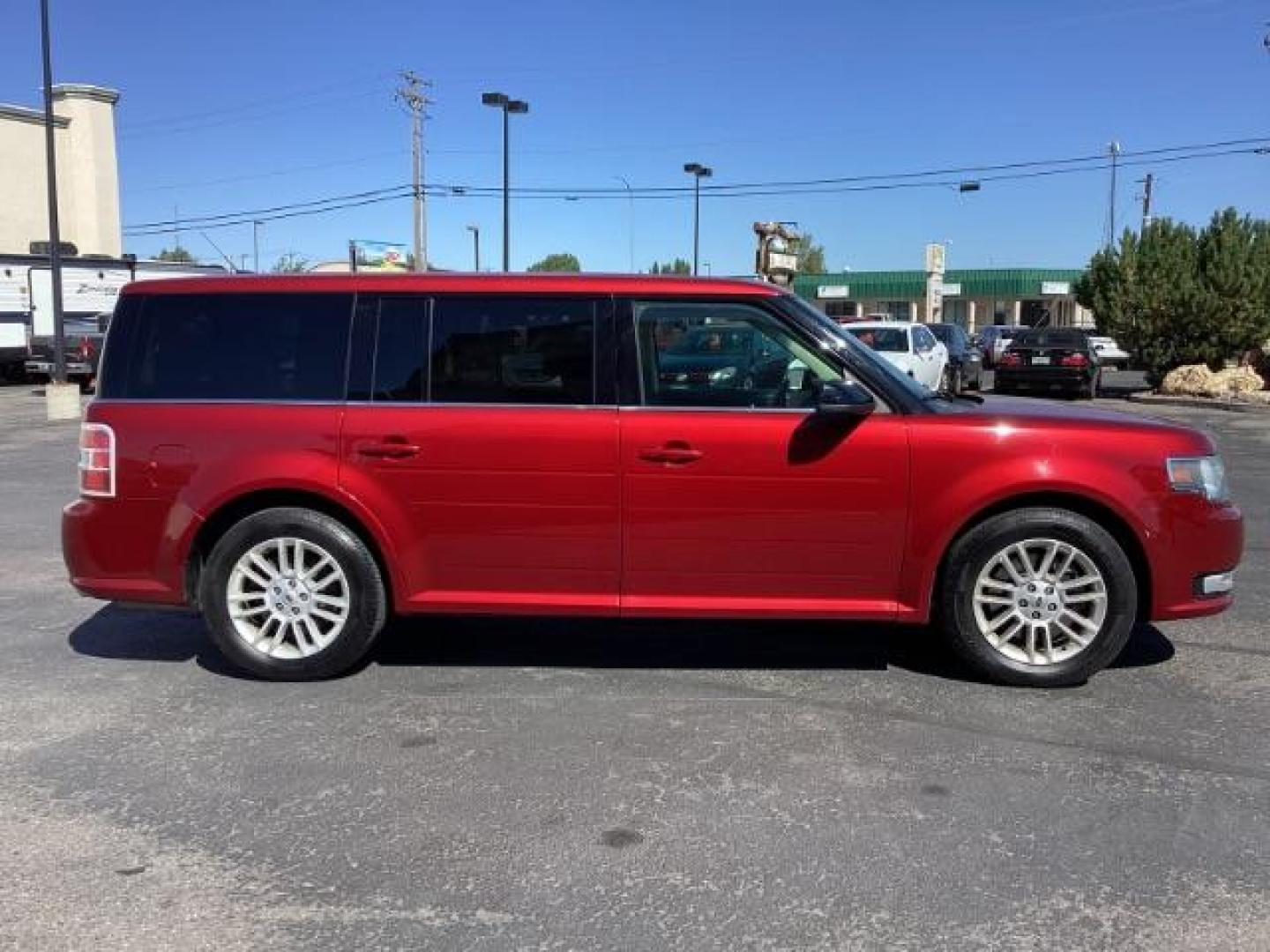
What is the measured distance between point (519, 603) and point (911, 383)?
2.12m

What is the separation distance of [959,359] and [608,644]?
2041 cm

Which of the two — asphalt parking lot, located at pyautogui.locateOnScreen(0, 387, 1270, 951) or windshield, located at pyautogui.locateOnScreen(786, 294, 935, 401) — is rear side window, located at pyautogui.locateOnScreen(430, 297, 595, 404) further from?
asphalt parking lot, located at pyautogui.locateOnScreen(0, 387, 1270, 951)

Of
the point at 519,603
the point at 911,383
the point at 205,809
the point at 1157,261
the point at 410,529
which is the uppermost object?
the point at 1157,261

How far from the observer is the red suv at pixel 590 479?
4.91 metres

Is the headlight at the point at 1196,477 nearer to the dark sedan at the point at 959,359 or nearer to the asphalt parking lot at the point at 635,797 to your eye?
the asphalt parking lot at the point at 635,797

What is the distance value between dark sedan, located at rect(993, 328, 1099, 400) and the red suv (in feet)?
59.7

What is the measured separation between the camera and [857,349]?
16.6 feet

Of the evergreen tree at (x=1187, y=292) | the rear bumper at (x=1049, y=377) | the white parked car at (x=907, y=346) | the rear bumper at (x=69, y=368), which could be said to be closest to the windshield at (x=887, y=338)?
the white parked car at (x=907, y=346)

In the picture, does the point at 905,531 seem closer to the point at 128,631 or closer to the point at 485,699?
the point at 485,699

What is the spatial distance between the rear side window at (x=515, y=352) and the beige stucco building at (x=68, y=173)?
45.5 m

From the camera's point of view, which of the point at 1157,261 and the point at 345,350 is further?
the point at 1157,261

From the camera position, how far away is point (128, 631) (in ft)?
20.0

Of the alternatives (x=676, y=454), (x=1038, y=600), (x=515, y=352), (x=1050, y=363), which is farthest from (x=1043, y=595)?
(x=1050, y=363)

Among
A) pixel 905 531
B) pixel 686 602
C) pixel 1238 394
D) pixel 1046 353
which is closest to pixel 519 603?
pixel 686 602
